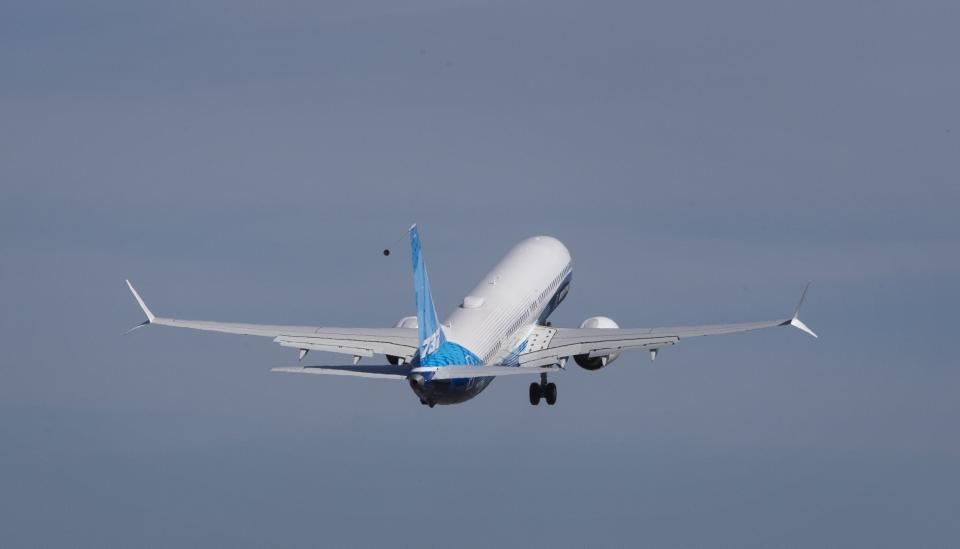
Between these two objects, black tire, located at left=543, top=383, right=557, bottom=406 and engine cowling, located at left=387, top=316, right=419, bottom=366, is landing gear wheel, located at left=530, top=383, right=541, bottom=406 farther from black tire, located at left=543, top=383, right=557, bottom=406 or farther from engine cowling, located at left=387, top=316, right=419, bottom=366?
engine cowling, located at left=387, top=316, right=419, bottom=366

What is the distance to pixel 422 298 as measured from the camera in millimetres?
97500

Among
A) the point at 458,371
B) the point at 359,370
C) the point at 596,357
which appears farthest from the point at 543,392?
the point at 359,370

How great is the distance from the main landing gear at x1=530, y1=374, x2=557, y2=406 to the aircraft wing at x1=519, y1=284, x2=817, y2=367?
3.78 ft

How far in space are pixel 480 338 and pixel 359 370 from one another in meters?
13.1

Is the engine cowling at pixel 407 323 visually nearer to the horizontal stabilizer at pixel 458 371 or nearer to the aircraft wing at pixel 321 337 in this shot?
the aircraft wing at pixel 321 337

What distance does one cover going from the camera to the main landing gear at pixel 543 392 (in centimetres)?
11212

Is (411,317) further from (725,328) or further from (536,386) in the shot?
(725,328)

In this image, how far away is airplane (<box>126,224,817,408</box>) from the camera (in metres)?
Result: 96.7

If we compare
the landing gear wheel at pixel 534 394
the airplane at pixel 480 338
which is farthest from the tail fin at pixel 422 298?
the landing gear wheel at pixel 534 394

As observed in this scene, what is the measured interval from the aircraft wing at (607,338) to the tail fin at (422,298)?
14574 millimetres

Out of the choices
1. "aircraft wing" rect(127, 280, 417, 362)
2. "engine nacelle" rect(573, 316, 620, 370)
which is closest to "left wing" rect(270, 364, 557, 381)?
"aircraft wing" rect(127, 280, 417, 362)

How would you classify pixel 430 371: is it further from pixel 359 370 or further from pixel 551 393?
pixel 551 393

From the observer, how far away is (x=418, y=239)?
97.4 metres

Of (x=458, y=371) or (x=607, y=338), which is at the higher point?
(x=607, y=338)
